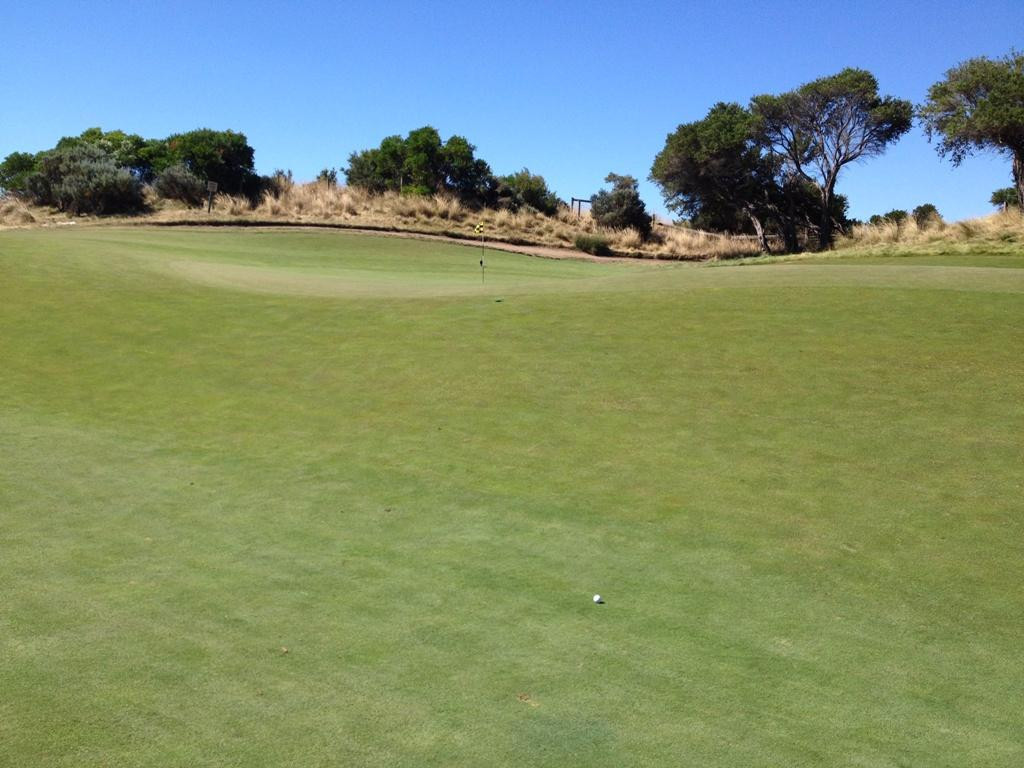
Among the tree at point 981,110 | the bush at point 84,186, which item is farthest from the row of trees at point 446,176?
the tree at point 981,110

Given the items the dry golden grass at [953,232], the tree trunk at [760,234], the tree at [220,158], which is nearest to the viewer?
the dry golden grass at [953,232]

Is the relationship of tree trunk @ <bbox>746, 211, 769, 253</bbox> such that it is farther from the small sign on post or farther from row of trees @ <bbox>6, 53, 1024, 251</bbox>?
the small sign on post

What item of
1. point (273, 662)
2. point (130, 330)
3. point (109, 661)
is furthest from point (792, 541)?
point (130, 330)

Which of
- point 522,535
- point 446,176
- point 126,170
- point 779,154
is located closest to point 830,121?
point 779,154

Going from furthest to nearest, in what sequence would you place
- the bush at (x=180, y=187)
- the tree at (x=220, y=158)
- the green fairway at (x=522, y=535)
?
the tree at (x=220, y=158)
the bush at (x=180, y=187)
the green fairway at (x=522, y=535)

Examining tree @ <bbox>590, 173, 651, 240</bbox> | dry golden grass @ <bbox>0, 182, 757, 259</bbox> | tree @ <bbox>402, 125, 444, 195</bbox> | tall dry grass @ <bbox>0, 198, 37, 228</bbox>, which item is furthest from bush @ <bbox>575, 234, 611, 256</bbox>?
tall dry grass @ <bbox>0, 198, 37, 228</bbox>

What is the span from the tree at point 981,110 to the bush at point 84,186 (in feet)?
123

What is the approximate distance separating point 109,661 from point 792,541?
16.1 ft

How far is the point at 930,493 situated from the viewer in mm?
8352

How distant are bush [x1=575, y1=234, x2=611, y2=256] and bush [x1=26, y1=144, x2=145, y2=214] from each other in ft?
69.8

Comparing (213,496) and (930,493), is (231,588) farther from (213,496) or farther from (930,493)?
(930,493)

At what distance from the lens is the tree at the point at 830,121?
5403 cm

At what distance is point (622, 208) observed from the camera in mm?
55562

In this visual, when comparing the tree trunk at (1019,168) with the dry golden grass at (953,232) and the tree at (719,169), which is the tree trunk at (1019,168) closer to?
the dry golden grass at (953,232)
